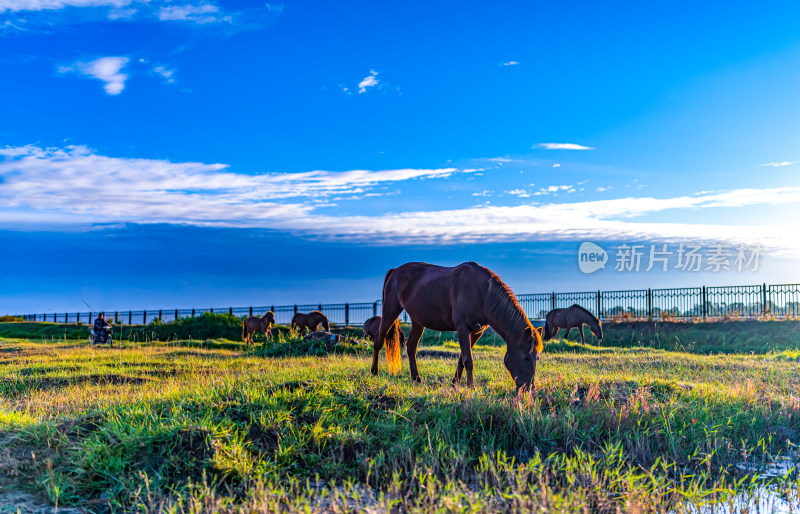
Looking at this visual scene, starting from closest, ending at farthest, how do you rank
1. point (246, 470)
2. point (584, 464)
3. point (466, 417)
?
1. point (246, 470)
2. point (584, 464)
3. point (466, 417)

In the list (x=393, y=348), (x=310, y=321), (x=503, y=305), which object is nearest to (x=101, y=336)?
(x=310, y=321)

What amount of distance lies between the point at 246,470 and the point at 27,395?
7509 mm

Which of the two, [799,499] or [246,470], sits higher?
[246,470]

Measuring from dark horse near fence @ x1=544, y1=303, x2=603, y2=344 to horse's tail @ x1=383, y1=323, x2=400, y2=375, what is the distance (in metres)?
14.4

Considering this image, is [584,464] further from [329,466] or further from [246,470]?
[246,470]

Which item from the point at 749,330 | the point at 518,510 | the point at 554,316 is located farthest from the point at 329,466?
the point at 749,330

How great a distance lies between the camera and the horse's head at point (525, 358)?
302 inches

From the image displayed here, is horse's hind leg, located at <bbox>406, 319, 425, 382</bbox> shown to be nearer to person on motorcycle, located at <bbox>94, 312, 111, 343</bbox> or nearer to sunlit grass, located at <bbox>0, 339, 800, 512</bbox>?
sunlit grass, located at <bbox>0, 339, 800, 512</bbox>

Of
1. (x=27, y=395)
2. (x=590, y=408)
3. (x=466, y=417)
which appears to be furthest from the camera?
(x=27, y=395)

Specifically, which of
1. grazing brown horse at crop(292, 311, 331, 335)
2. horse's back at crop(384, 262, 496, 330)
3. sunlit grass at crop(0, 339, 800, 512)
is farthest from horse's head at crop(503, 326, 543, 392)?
grazing brown horse at crop(292, 311, 331, 335)

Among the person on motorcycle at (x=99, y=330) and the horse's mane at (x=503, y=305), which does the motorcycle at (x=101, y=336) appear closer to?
the person on motorcycle at (x=99, y=330)

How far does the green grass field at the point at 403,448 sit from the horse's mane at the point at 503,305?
98cm

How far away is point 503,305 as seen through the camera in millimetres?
8195

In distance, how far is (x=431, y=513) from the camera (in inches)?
159
